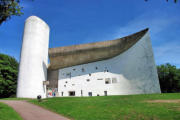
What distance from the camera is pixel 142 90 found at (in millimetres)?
22891

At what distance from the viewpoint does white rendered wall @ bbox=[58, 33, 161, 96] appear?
23.0 meters

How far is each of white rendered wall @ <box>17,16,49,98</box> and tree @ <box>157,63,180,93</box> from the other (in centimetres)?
3359

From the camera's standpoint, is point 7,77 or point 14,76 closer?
point 7,77

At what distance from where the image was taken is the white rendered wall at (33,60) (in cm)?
2466

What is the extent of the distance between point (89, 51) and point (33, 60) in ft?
35.9

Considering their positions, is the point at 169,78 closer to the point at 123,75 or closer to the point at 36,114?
the point at 123,75

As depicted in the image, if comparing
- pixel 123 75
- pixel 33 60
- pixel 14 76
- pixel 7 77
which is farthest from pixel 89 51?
pixel 7 77

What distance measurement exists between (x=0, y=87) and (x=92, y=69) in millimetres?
19262

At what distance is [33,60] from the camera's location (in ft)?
84.6

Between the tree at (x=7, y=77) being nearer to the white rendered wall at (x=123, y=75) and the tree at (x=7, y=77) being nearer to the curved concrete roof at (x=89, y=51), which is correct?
the curved concrete roof at (x=89, y=51)

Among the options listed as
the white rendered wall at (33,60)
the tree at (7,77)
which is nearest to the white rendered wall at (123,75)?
the white rendered wall at (33,60)

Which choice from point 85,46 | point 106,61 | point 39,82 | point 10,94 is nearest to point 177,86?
point 106,61

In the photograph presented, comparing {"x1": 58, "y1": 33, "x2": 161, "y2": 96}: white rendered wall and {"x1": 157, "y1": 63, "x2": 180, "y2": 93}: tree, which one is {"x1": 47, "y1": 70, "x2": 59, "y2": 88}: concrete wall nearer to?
{"x1": 58, "y1": 33, "x2": 161, "y2": 96}: white rendered wall

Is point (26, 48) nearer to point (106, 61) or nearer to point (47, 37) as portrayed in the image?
point (47, 37)
